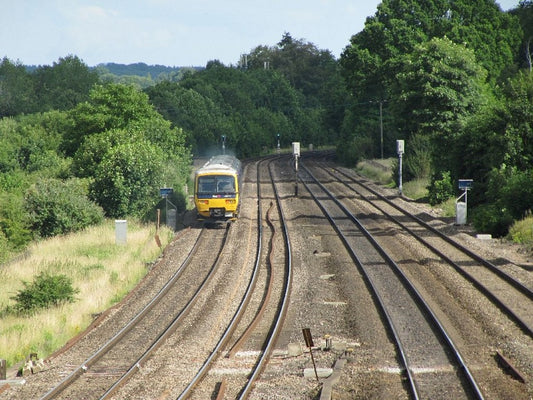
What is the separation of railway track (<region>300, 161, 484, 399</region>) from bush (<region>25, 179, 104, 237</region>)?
1217 cm

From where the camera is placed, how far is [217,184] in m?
28.3

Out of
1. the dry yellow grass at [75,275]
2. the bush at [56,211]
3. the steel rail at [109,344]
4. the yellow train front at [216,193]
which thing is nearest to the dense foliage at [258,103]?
the bush at [56,211]

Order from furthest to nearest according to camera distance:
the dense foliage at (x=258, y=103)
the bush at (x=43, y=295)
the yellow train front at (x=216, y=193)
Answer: the dense foliage at (x=258, y=103)
the yellow train front at (x=216, y=193)
the bush at (x=43, y=295)

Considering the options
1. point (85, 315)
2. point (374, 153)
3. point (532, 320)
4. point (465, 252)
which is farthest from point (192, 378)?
point (374, 153)

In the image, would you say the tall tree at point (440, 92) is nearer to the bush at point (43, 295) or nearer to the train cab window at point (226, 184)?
the train cab window at point (226, 184)

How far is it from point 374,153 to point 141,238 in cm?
3503

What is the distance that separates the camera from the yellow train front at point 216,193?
92.4 ft

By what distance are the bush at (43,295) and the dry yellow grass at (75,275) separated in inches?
13.9

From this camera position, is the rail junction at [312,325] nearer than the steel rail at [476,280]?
Yes

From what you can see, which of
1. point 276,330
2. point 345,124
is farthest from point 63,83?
point 276,330

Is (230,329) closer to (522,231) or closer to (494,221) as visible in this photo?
(522,231)

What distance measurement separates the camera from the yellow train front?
28.2 m

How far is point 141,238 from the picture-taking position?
26953mm

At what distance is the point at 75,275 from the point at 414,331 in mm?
11385
